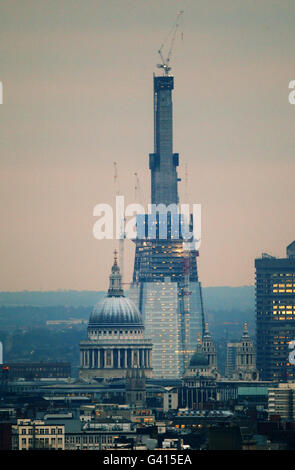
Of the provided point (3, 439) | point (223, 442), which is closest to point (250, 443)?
point (223, 442)

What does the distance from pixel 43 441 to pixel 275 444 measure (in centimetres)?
1541

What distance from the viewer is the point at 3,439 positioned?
194 metres
